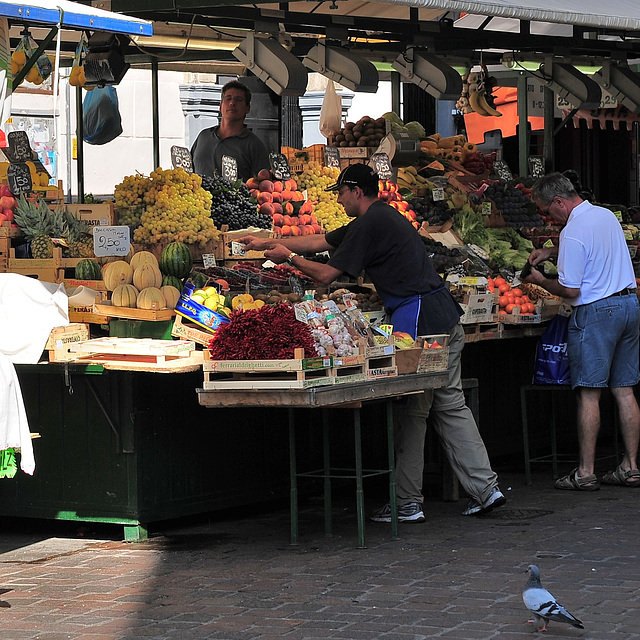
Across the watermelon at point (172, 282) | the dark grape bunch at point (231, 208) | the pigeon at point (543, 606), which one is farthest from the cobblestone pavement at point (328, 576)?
the dark grape bunch at point (231, 208)

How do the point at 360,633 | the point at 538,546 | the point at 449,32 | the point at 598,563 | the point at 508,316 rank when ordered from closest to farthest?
the point at 360,633 < the point at 598,563 < the point at 538,546 < the point at 508,316 < the point at 449,32

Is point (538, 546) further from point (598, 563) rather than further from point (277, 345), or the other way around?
point (277, 345)

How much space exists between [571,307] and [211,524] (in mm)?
2786

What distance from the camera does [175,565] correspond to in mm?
6301

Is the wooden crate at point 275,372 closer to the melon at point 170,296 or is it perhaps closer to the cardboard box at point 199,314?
the cardboard box at point 199,314

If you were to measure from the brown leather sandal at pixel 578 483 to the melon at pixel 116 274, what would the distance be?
124 inches

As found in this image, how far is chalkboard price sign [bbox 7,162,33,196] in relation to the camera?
7.95 metres

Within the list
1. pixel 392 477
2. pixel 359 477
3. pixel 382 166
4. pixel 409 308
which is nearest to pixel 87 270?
pixel 409 308

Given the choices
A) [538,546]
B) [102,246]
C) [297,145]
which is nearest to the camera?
[538,546]

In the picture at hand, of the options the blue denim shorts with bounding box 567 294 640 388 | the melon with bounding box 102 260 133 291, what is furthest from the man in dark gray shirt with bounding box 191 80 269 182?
the blue denim shorts with bounding box 567 294 640 388

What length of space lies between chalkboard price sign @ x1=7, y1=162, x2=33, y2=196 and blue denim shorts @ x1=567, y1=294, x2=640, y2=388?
140 inches

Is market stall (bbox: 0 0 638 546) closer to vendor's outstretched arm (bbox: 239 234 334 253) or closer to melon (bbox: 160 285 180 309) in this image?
melon (bbox: 160 285 180 309)

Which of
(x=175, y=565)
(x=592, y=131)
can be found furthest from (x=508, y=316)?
(x=592, y=131)

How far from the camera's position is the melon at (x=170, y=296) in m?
6.86
